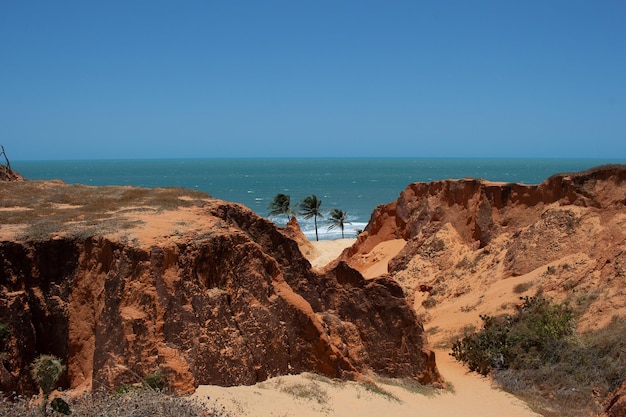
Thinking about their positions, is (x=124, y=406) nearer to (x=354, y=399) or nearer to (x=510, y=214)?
(x=354, y=399)

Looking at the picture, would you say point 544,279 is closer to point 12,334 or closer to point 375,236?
point 375,236

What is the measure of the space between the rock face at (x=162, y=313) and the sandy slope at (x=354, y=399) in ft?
1.85

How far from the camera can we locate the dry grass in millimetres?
12086

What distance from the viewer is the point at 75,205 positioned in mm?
14852

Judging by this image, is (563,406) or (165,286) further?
(563,406)

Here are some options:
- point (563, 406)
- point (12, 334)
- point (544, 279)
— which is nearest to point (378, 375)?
point (563, 406)

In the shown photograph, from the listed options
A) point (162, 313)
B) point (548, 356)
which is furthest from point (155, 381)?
point (548, 356)

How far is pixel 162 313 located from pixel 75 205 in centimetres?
589

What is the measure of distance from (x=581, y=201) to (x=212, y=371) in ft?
61.7

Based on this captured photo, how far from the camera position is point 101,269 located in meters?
11.2

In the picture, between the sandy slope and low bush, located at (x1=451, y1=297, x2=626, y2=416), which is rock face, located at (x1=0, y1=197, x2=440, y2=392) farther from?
low bush, located at (x1=451, y1=297, x2=626, y2=416)

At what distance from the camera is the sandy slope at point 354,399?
10.2 metres

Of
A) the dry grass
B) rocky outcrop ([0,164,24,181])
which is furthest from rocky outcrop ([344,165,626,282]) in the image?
rocky outcrop ([0,164,24,181])

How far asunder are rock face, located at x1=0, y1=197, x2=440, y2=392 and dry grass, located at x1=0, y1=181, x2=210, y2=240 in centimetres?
62
